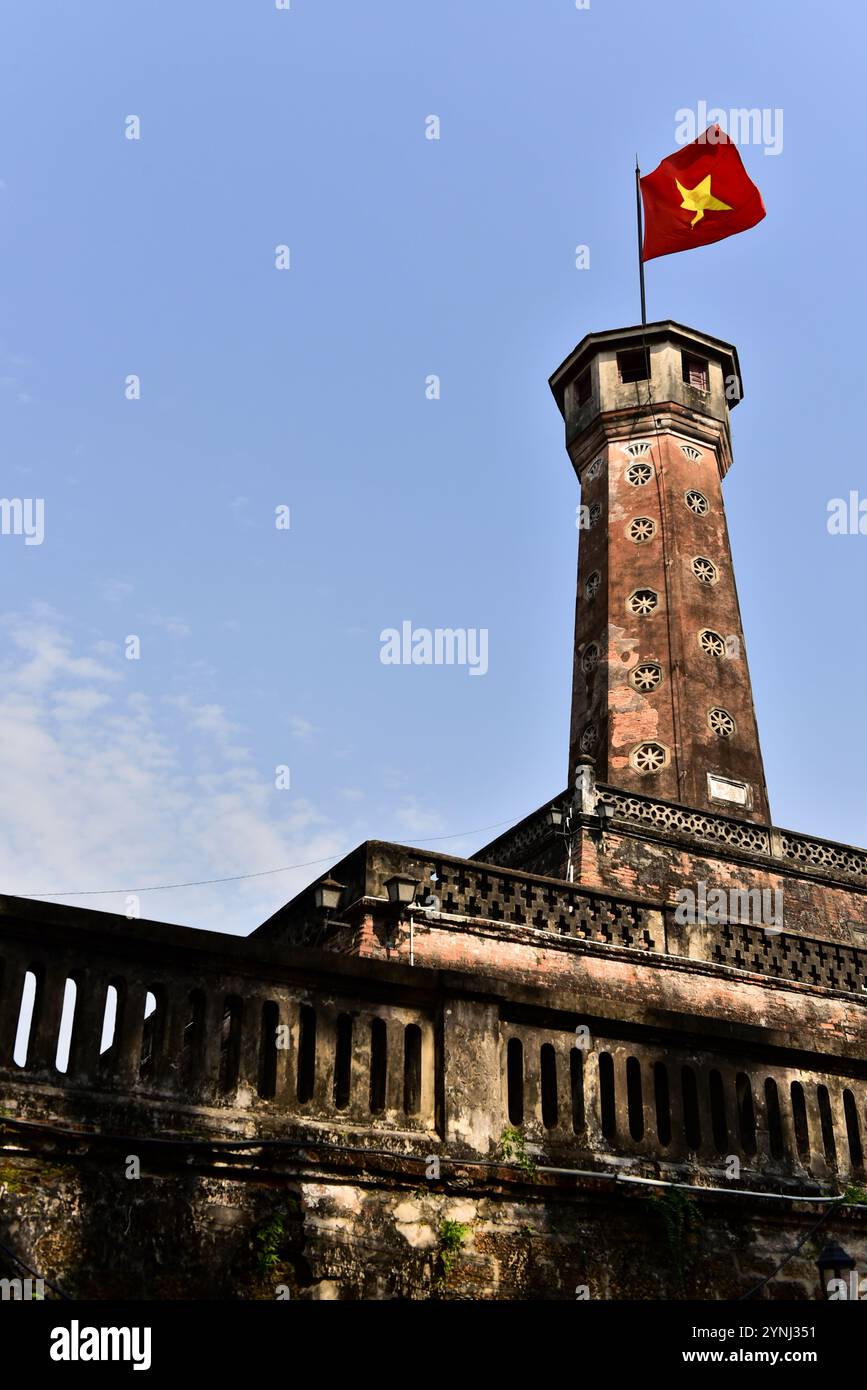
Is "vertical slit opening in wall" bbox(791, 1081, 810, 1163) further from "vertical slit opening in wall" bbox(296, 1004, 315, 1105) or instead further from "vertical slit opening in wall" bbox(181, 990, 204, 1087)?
"vertical slit opening in wall" bbox(181, 990, 204, 1087)

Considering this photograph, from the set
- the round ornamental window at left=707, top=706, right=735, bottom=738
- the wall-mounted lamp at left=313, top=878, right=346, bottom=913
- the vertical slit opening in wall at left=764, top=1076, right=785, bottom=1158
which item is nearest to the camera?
the vertical slit opening in wall at left=764, top=1076, right=785, bottom=1158

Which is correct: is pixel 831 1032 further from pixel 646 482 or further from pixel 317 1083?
pixel 646 482

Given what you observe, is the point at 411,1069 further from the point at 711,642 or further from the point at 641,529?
the point at 641,529

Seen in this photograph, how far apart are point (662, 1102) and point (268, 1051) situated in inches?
96.3

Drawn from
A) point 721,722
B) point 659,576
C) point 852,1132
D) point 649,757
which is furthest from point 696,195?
point 852,1132

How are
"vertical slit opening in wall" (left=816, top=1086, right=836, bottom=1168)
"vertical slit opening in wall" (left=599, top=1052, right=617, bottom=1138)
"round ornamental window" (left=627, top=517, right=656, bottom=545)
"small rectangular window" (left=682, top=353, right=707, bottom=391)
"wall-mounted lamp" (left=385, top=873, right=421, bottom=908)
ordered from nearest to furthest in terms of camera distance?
"vertical slit opening in wall" (left=599, top=1052, right=617, bottom=1138) < "vertical slit opening in wall" (left=816, top=1086, right=836, bottom=1168) < "wall-mounted lamp" (left=385, top=873, right=421, bottom=908) < "round ornamental window" (left=627, top=517, right=656, bottom=545) < "small rectangular window" (left=682, top=353, right=707, bottom=391)

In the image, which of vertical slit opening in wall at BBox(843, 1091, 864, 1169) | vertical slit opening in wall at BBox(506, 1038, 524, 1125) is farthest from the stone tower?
vertical slit opening in wall at BBox(506, 1038, 524, 1125)

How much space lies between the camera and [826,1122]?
28.7ft

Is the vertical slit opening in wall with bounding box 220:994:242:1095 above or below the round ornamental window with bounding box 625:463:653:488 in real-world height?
below

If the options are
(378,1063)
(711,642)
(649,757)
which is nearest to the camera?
(378,1063)

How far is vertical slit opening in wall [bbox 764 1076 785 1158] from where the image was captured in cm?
848

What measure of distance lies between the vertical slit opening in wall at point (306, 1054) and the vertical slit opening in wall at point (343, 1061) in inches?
5.6

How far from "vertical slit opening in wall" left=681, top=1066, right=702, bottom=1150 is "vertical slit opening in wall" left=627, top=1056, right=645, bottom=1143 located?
28 cm
